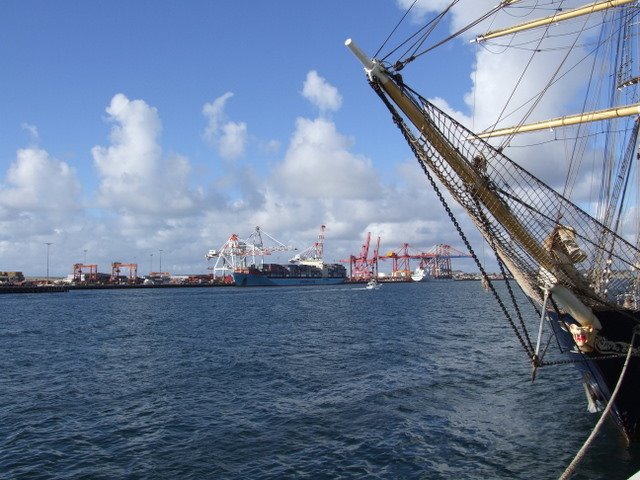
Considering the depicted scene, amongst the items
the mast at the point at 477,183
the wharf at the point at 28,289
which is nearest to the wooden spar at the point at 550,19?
the mast at the point at 477,183

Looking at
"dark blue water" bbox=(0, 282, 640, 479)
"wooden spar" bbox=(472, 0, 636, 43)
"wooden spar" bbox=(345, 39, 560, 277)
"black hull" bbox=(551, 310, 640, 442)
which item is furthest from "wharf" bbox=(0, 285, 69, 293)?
"black hull" bbox=(551, 310, 640, 442)

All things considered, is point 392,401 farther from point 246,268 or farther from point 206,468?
point 246,268

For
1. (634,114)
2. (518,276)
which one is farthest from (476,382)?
(634,114)

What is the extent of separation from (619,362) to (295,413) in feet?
32.8

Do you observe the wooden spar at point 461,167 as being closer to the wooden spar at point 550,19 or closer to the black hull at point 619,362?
the black hull at point 619,362

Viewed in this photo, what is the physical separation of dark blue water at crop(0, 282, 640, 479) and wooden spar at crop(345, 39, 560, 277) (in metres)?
5.53

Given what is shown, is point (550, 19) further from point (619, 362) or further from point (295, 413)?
point (295, 413)

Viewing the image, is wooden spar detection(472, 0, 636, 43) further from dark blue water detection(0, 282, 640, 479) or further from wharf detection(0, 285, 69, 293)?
wharf detection(0, 285, 69, 293)

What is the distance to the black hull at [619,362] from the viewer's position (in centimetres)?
1420

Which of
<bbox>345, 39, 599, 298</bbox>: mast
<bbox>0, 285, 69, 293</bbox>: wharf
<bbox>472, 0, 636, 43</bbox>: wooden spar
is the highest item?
<bbox>472, 0, 636, 43</bbox>: wooden spar

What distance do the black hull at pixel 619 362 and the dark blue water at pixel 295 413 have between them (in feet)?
2.86

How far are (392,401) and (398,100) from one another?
11833 millimetres

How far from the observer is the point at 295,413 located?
18.7 m

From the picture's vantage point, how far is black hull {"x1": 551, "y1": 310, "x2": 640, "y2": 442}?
14.2 m
